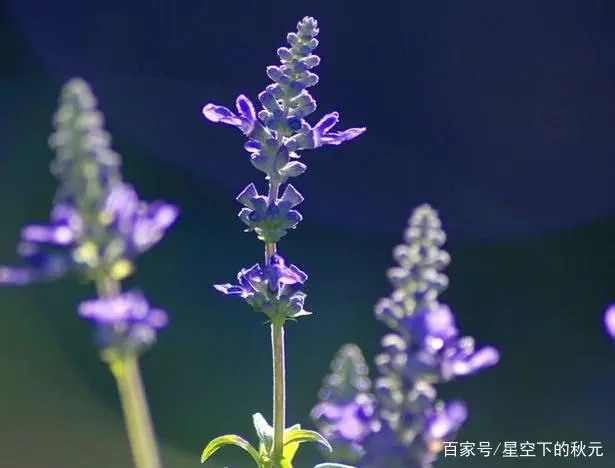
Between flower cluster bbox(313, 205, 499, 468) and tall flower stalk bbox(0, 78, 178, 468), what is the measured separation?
0.30m

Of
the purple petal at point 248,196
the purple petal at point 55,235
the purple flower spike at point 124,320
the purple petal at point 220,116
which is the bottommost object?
the purple flower spike at point 124,320

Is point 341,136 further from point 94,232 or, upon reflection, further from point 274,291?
point 94,232

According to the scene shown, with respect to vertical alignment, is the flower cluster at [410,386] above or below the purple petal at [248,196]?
below

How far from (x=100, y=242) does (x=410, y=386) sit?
469mm

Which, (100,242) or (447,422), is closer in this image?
(100,242)

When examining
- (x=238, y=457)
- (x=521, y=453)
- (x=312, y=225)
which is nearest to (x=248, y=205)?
(x=521, y=453)

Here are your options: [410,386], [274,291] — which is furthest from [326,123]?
[410,386]

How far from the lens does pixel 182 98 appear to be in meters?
6.62

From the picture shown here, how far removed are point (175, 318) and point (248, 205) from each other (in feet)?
12.9

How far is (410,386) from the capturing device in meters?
1.44

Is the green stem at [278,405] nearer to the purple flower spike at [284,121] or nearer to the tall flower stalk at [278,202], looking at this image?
the tall flower stalk at [278,202]

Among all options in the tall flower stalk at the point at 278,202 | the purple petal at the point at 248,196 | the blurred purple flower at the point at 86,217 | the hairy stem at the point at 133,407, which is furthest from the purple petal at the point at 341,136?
the hairy stem at the point at 133,407

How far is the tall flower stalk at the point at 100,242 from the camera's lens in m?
1.20

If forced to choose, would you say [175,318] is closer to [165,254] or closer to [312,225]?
[165,254]
